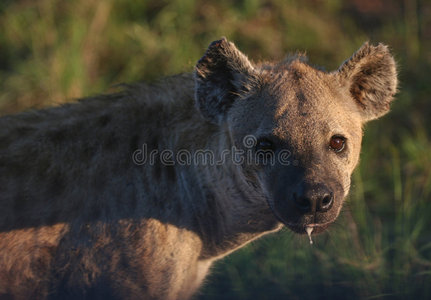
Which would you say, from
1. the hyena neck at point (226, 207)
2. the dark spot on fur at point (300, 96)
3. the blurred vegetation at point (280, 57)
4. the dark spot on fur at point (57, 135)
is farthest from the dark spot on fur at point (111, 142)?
the blurred vegetation at point (280, 57)

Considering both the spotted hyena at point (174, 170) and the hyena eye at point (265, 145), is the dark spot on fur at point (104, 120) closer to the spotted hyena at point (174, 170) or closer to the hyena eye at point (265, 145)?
the spotted hyena at point (174, 170)

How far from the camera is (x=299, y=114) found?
2.61m

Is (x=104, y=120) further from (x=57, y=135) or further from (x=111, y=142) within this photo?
(x=57, y=135)

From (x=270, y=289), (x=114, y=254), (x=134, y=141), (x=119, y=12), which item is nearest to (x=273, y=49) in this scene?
(x=119, y=12)

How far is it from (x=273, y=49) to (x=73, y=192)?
3.45 metres

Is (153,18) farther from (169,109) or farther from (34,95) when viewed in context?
(169,109)

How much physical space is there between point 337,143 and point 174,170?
820 millimetres

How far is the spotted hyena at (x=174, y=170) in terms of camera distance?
264cm

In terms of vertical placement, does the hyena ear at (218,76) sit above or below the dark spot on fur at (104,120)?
above

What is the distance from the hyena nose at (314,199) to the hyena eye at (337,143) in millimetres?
276

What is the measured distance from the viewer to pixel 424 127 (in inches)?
208

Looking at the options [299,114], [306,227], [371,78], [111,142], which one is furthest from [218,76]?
[306,227]

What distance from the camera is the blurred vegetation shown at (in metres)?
3.91

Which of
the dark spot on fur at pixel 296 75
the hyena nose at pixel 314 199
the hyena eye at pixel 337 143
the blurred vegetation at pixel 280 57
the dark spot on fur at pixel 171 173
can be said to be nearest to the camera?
the hyena nose at pixel 314 199
